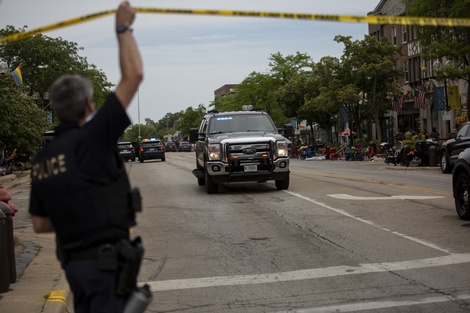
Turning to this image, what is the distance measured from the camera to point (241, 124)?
2155cm

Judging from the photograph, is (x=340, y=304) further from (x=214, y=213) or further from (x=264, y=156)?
(x=264, y=156)

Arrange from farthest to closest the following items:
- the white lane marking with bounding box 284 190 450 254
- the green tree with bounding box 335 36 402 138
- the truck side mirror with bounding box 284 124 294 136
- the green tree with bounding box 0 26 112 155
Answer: the green tree with bounding box 0 26 112 155 → the green tree with bounding box 335 36 402 138 → the truck side mirror with bounding box 284 124 294 136 → the white lane marking with bounding box 284 190 450 254

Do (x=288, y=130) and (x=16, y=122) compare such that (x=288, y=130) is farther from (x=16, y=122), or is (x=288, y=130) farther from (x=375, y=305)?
(x=16, y=122)

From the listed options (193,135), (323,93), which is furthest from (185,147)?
(193,135)

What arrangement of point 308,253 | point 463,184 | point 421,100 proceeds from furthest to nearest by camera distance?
point 421,100 → point 463,184 → point 308,253

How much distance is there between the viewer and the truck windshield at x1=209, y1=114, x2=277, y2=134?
21453 mm

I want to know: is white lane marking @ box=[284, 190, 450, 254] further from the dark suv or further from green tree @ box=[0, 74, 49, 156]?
the dark suv

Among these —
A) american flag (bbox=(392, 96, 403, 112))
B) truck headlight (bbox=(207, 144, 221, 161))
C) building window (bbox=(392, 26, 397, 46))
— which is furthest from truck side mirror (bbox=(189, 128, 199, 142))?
building window (bbox=(392, 26, 397, 46))

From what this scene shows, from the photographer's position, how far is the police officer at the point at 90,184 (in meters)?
4.18

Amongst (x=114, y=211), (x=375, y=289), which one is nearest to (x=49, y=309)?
(x=375, y=289)

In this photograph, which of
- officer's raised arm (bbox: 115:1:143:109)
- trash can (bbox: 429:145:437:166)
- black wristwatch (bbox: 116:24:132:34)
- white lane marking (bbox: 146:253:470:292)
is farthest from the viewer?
trash can (bbox: 429:145:437:166)

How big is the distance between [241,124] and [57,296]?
13653mm

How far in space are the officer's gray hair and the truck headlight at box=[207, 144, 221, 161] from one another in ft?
51.6

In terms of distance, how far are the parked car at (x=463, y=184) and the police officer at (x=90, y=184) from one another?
9537 mm
